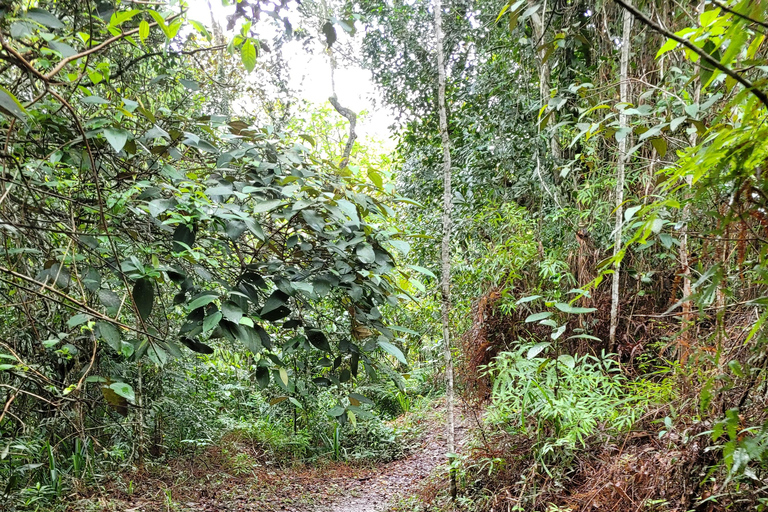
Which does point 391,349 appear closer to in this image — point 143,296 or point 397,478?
point 143,296

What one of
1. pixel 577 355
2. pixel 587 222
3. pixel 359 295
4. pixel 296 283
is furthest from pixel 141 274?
pixel 587 222

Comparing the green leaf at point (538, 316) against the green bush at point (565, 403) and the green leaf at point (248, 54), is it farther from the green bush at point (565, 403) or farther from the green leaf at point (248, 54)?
the green leaf at point (248, 54)

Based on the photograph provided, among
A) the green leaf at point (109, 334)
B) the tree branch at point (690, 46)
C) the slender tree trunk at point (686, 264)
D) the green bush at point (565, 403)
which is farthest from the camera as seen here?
the green bush at point (565, 403)

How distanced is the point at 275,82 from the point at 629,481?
6477 millimetres

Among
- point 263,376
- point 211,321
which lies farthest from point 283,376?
point 211,321

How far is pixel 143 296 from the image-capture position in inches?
64.4

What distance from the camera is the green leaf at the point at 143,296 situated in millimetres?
1617

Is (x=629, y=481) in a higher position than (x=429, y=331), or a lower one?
lower

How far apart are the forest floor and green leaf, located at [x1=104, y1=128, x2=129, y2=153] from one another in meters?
2.92

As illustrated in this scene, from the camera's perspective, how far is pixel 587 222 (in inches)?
137

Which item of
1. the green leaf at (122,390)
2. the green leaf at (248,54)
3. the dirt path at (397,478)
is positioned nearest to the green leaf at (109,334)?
the green leaf at (122,390)

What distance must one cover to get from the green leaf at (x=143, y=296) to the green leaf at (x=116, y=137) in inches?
17.7

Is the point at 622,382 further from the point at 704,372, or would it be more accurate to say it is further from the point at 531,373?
the point at 704,372

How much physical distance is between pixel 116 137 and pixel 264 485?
3.98m
